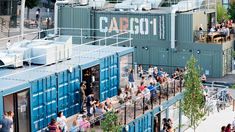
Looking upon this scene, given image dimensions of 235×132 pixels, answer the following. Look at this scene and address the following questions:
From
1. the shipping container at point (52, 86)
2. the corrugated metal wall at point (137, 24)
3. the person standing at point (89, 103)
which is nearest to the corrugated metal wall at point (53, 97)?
the shipping container at point (52, 86)

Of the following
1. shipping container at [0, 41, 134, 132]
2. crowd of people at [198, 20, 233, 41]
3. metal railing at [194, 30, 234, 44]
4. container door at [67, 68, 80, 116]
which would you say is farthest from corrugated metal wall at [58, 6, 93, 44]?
container door at [67, 68, 80, 116]

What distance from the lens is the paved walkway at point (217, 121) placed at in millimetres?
33719

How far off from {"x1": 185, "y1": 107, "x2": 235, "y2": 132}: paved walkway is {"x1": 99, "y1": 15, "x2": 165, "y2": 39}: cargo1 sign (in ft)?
36.8

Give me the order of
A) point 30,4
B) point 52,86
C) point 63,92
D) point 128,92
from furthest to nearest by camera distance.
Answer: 1. point 30,4
2. point 128,92
3. point 63,92
4. point 52,86

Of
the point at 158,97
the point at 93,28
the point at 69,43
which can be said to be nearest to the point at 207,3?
the point at 93,28

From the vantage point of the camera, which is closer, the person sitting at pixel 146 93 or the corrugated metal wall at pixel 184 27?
the person sitting at pixel 146 93

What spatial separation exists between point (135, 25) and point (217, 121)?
48.7ft

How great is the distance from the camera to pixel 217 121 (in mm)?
35281

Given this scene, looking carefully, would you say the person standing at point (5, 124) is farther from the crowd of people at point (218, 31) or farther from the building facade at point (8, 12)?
the building facade at point (8, 12)

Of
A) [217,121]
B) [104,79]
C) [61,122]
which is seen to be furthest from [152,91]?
[217,121]

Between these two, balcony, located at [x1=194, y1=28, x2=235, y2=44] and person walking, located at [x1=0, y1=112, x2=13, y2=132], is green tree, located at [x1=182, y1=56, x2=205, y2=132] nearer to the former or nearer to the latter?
person walking, located at [x1=0, y1=112, x2=13, y2=132]

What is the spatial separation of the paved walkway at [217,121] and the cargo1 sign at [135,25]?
11212 millimetres

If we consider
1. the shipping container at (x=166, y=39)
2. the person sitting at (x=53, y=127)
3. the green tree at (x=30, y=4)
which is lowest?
the person sitting at (x=53, y=127)

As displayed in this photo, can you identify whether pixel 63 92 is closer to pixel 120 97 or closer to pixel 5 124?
pixel 120 97
